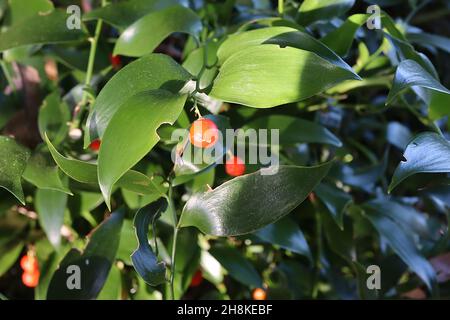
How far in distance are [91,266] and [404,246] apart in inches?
16.6

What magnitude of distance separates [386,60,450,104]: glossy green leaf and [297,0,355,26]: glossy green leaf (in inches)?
7.1

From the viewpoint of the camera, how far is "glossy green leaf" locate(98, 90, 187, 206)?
46 centimetres

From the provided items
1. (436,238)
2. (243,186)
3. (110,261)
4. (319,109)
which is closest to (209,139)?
(243,186)

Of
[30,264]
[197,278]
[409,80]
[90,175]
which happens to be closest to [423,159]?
[409,80]

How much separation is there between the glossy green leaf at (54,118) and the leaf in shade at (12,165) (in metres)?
0.19

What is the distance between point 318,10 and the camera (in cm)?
70

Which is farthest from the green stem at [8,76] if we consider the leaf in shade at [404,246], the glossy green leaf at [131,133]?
the leaf in shade at [404,246]

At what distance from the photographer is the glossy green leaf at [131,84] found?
52cm

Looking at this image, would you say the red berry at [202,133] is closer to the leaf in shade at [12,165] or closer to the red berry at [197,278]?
the leaf in shade at [12,165]

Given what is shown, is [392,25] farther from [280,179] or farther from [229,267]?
[229,267]

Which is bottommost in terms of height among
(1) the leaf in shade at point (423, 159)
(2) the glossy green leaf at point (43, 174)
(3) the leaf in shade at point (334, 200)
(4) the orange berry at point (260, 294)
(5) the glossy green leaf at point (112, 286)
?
(4) the orange berry at point (260, 294)

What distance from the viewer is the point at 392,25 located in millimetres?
659

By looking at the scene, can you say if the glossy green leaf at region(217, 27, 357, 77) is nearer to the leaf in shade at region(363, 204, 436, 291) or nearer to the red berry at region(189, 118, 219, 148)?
the red berry at region(189, 118, 219, 148)

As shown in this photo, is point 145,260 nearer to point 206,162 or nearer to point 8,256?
point 206,162
